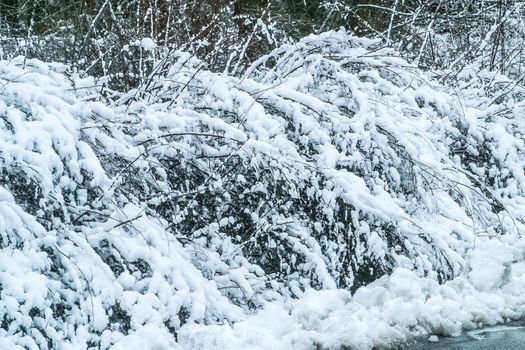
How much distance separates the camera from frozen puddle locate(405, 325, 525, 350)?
399 cm

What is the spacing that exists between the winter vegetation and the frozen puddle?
8cm

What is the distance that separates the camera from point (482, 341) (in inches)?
161

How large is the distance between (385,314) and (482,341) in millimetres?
498

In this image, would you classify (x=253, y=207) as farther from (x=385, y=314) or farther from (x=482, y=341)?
(x=482, y=341)

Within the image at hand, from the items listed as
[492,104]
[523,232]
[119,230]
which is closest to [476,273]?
[523,232]

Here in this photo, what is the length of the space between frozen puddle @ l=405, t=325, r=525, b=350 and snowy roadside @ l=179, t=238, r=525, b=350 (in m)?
0.07

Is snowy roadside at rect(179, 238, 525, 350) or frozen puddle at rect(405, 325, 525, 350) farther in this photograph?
frozen puddle at rect(405, 325, 525, 350)

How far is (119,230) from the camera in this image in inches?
163

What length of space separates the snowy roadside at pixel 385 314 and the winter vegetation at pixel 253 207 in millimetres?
12

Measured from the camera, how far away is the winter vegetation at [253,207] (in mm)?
3748

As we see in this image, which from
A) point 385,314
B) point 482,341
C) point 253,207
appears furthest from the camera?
point 253,207

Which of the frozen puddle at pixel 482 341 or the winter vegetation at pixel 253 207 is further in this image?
the frozen puddle at pixel 482 341

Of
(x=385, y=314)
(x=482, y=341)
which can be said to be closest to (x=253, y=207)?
(x=385, y=314)

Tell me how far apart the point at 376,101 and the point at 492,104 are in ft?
6.80
